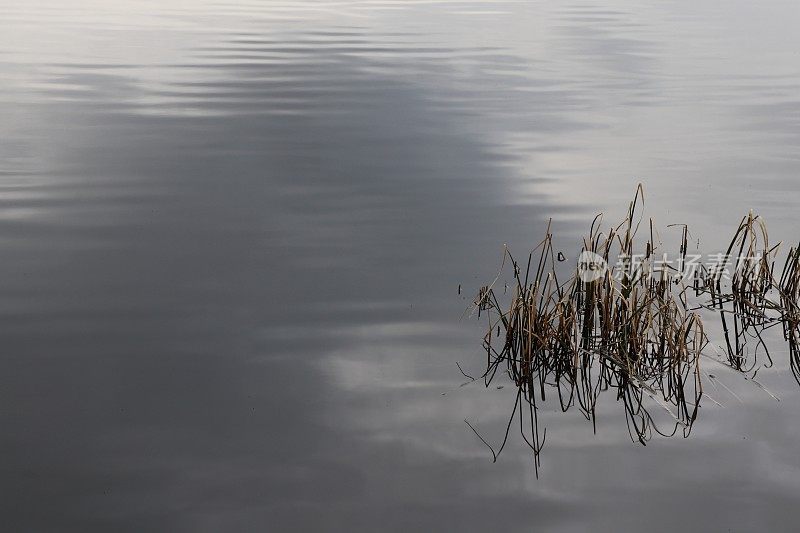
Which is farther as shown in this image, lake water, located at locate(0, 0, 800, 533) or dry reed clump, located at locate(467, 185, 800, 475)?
dry reed clump, located at locate(467, 185, 800, 475)

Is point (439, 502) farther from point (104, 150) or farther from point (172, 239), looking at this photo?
point (104, 150)

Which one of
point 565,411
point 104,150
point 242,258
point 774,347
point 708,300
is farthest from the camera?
point 104,150

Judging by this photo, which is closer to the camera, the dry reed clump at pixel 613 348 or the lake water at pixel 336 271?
the lake water at pixel 336 271

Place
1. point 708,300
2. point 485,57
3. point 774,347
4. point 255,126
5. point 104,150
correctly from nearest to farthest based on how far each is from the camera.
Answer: point 774,347 < point 708,300 < point 104,150 < point 255,126 < point 485,57

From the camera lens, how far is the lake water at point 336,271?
5.22 meters

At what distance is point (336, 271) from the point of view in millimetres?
8445

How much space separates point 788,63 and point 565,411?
51.2 feet

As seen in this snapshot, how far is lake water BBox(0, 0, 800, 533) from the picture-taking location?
205 inches

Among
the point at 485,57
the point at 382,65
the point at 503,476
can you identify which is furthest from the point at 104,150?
the point at 485,57

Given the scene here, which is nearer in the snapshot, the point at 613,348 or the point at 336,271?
the point at 613,348

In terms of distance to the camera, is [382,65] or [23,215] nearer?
[23,215]

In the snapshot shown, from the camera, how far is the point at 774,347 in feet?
22.2

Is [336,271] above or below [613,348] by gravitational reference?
above

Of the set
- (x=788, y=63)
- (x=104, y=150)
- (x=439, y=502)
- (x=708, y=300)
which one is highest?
(x=788, y=63)
